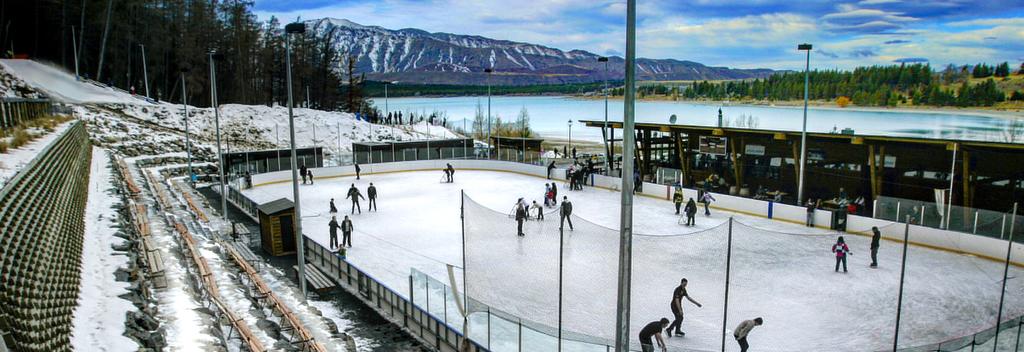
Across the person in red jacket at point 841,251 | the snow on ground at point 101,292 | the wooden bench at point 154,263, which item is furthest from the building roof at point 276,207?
the person in red jacket at point 841,251

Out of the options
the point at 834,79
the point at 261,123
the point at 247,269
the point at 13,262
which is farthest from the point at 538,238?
the point at 261,123

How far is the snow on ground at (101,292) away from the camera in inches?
297

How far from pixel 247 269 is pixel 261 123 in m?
47.6

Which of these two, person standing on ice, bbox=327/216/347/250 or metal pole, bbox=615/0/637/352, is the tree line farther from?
metal pole, bbox=615/0/637/352

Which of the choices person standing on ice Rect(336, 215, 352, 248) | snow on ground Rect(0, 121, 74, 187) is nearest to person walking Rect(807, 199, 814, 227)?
person standing on ice Rect(336, 215, 352, 248)

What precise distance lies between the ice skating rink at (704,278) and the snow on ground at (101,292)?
5069mm

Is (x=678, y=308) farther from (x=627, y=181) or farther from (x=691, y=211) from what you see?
(x=691, y=211)

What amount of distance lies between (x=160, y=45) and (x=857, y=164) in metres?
68.9

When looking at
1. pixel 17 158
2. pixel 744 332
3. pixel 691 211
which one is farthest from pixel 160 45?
pixel 744 332

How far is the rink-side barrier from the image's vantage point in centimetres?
1728

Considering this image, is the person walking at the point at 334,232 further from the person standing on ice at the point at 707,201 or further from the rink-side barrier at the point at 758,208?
the person standing on ice at the point at 707,201

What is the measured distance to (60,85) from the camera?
5603cm

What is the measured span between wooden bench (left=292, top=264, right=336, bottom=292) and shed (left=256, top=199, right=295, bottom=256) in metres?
2.92

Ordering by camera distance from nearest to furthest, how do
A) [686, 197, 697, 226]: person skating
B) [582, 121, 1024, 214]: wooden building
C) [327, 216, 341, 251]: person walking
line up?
[327, 216, 341, 251]: person walking, [686, 197, 697, 226]: person skating, [582, 121, 1024, 214]: wooden building
